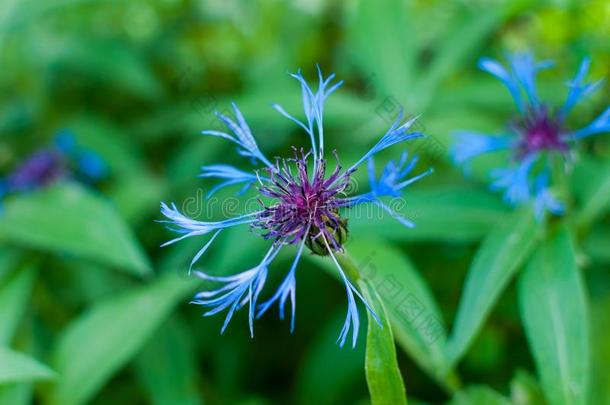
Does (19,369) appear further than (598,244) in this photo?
No

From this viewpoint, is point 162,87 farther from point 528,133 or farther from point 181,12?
point 528,133

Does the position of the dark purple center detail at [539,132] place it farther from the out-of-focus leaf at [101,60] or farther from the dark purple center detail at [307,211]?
the out-of-focus leaf at [101,60]

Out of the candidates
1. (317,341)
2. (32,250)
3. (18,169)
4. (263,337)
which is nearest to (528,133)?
(317,341)

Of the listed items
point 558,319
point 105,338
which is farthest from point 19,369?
point 558,319

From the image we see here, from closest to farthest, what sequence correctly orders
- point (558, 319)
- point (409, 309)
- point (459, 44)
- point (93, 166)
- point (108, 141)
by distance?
point (558, 319) → point (409, 309) → point (459, 44) → point (93, 166) → point (108, 141)

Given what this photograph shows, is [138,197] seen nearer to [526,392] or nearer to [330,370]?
[330,370]

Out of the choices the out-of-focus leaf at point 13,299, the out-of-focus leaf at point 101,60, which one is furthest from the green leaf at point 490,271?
the out-of-focus leaf at point 101,60
